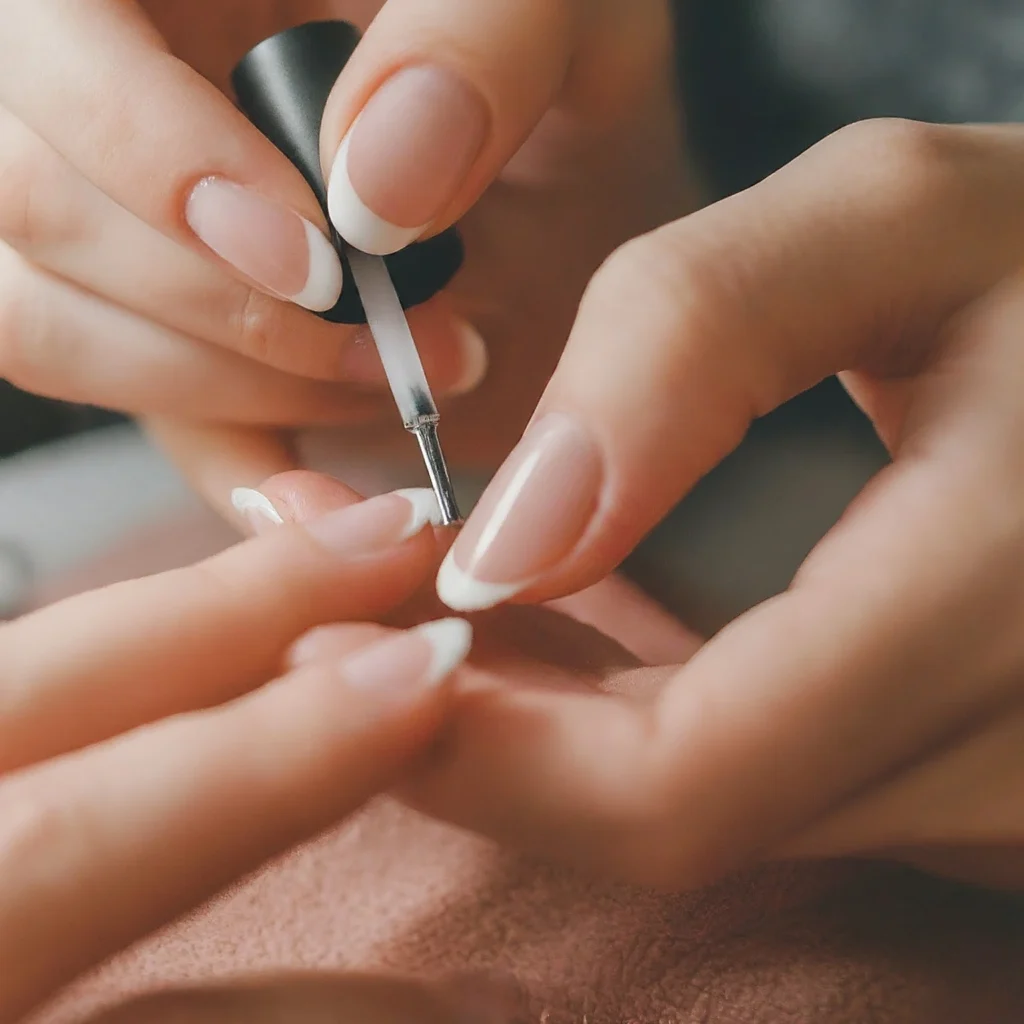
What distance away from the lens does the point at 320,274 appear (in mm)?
324

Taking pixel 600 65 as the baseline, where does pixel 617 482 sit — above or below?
below

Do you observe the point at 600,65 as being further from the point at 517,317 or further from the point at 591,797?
the point at 591,797

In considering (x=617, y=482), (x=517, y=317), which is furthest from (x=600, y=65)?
(x=617, y=482)

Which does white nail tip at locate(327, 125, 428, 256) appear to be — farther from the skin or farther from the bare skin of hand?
the bare skin of hand

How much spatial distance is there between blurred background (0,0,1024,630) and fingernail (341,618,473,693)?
0.53 feet

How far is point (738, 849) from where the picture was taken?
0.82 ft

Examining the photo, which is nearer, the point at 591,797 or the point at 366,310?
the point at 591,797

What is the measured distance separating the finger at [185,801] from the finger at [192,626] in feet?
0.07

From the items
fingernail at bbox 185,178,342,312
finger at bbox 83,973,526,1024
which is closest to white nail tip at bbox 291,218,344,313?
fingernail at bbox 185,178,342,312

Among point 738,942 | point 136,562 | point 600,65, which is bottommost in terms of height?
point 738,942

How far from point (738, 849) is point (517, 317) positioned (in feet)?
0.98

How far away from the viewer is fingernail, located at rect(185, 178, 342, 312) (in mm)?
320

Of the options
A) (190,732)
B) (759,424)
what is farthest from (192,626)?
(759,424)

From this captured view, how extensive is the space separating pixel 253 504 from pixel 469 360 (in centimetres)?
12
